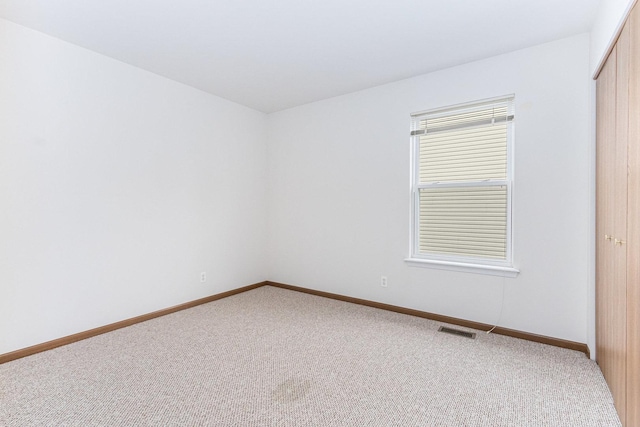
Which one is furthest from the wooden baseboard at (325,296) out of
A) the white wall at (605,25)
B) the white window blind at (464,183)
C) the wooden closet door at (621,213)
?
the white wall at (605,25)

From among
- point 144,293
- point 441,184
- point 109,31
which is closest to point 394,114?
point 441,184

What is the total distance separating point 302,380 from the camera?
211 cm

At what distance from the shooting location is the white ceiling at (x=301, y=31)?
2.23m

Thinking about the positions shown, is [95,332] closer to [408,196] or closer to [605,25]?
[408,196]

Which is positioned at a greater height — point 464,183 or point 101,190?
point 464,183

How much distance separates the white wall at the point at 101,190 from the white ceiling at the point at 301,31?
0.33 meters

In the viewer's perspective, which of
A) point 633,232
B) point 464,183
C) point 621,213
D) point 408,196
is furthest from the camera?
point 408,196

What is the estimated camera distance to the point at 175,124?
3521mm

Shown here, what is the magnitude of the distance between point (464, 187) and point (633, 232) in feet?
5.25

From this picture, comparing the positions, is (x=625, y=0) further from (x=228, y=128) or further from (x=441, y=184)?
(x=228, y=128)

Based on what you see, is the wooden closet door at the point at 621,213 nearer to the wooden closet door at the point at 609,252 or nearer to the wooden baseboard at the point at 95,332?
the wooden closet door at the point at 609,252

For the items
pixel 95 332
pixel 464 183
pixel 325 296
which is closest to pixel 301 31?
pixel 464 183

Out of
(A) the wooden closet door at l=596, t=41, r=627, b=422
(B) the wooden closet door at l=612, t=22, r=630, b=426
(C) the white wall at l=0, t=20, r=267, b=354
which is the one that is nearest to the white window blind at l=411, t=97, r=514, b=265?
(A) the wooden closet door at l=596, t=41, r=627, b=422

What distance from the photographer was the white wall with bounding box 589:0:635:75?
1740 mm
